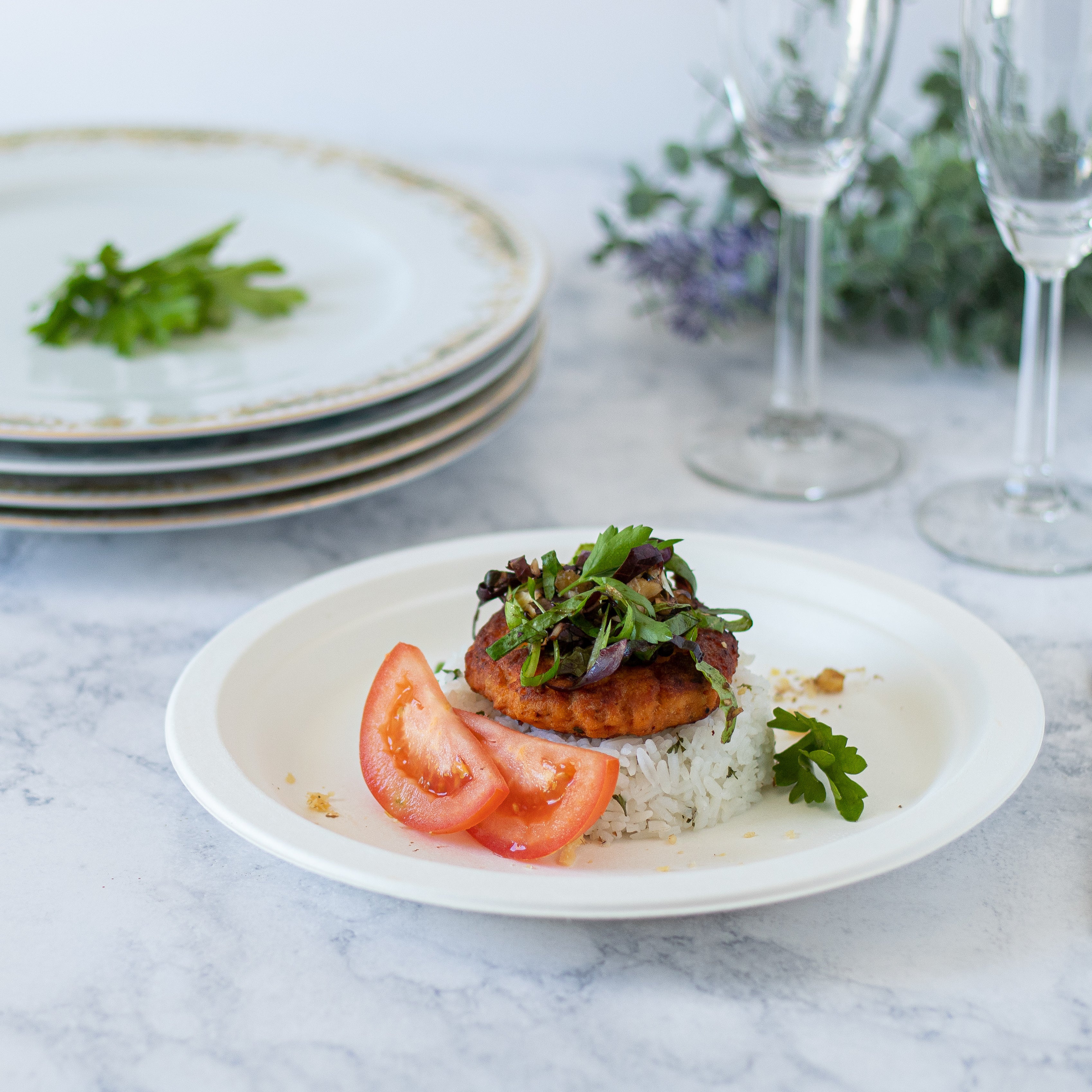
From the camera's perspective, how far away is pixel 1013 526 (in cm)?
149

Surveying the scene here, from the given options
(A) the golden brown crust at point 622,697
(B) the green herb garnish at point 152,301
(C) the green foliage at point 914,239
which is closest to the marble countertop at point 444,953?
(A) the golden brown crust at point 622,697

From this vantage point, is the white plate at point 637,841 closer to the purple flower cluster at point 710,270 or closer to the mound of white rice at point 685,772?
the mound of white rice at point 685,772

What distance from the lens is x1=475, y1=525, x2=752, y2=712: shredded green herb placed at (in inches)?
37.5

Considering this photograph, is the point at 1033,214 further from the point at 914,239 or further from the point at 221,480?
the point at 221,480

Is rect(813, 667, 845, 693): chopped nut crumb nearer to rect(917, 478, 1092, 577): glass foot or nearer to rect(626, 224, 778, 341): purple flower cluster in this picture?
rect(917, 478, 1092, 577): glass foot

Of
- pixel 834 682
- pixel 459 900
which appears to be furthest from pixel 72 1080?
pixel 834 682

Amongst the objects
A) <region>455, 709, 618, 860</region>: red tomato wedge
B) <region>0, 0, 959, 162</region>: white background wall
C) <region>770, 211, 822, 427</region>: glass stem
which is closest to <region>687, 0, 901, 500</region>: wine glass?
<region>770, 211, 822, 427</region>: glass stem

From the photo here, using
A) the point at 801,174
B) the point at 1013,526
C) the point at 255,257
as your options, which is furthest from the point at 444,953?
the point at 255,257

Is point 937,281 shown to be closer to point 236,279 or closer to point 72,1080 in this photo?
point 236,279

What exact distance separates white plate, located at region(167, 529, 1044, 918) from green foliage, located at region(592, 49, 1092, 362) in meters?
0.75

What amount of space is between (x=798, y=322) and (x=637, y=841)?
94 cm

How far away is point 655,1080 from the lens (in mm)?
785

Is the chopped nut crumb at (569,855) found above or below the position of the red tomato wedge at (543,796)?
below

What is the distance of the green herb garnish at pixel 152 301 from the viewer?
162 cm
